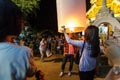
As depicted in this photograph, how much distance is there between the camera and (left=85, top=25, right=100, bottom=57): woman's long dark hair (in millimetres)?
6250

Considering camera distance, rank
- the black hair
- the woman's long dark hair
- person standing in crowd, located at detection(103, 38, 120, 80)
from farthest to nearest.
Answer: the woman's long dark hair < person standing in crowd, located at detection(103, 38, 120, 80) < the black hair

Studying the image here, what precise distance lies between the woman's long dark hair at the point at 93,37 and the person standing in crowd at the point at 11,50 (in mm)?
3950

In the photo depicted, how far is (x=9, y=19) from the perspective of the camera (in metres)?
2.25

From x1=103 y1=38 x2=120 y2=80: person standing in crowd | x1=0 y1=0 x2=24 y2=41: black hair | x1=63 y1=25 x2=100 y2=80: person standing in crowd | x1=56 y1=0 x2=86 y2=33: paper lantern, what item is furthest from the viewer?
x1=63 y1=25 x2=100 y2=80: person standing in crowd

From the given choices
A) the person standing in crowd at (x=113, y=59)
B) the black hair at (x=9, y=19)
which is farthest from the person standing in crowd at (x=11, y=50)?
the person standing in crowd at (x=113, y=59)

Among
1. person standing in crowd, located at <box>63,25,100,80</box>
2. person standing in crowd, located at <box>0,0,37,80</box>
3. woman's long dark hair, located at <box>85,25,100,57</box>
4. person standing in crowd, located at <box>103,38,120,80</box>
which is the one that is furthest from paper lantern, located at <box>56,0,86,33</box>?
person standing in crowd, located at <box>0,0,37,80</box>

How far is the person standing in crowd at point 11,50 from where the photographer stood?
2.24 metres

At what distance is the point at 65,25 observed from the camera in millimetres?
5406

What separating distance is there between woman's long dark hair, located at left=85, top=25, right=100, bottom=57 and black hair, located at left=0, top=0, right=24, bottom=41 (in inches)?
156

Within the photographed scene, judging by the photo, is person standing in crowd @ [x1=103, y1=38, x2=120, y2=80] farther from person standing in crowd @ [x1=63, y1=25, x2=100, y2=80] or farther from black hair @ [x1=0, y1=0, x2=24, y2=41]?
person standing in crowd @ [x1=63, y1=25, x2=100, y2=80]

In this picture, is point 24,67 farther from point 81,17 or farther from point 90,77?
point 90,77

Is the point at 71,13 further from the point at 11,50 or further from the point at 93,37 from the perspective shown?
the point at 11,50

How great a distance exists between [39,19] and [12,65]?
3198 cm

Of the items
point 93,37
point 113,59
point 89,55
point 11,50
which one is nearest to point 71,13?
point 93,37
